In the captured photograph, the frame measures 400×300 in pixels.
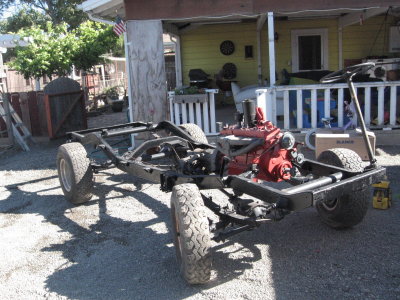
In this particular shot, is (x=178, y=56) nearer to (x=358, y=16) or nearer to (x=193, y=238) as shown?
(x=358, y=16)

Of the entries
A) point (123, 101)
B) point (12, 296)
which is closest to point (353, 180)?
point (12, 296)

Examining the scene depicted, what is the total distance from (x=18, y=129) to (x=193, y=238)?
30.9 feet

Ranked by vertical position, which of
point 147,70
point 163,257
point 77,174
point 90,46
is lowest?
point 163,257

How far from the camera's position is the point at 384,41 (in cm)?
1293

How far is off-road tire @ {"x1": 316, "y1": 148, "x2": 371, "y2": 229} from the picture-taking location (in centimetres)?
427

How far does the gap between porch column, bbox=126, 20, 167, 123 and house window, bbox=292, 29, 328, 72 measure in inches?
223

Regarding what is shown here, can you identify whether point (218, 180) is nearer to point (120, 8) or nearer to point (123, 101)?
point (120, 8)

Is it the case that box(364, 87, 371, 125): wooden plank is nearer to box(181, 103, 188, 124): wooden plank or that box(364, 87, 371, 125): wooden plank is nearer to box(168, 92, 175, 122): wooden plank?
box(181, 103, 188, 124): wooden plank

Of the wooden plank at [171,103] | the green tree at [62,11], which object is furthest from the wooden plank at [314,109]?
the green tree at [62,11]

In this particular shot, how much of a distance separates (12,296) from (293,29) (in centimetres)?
1129

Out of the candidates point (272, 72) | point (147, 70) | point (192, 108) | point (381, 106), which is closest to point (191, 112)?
point (192, 108)

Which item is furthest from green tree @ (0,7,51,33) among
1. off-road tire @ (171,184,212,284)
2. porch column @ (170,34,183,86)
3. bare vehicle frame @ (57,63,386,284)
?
off-road tire @ (171,184,212,284)

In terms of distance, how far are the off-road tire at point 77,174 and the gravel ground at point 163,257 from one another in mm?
165

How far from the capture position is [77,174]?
589cm
